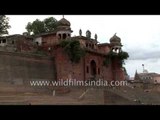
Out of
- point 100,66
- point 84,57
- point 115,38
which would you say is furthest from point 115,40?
point 84,57

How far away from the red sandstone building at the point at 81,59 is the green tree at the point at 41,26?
7966 mm

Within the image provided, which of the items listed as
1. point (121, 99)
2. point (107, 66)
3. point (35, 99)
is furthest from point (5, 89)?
point (107, 66)

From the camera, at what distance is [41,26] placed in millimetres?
42625

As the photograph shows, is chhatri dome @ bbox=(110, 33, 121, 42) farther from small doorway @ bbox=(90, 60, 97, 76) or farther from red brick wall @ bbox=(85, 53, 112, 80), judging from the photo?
small doorway @ bbox=(90, 60, 97, 76)

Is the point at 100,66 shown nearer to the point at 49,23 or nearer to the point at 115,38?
the point at 115,38

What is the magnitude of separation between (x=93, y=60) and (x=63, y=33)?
4.17 m

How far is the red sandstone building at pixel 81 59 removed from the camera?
28672mm

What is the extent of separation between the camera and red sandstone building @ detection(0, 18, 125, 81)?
28.7 metres

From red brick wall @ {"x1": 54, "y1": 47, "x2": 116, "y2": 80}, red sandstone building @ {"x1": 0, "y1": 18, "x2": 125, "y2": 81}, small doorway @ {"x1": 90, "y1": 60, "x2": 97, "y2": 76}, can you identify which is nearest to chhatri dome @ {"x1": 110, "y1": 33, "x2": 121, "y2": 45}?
red sandstone building @ {"x1": 0, "y1": 18, "x2": 125, "y2": 81}

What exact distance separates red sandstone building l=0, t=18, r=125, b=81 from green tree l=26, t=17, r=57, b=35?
26.1 ft

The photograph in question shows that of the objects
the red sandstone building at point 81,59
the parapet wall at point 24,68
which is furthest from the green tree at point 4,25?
the parapet wall at point 24,68

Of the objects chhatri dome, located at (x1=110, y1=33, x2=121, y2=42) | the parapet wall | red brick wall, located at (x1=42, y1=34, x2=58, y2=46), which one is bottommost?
the parapet wall

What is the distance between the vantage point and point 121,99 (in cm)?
2677
